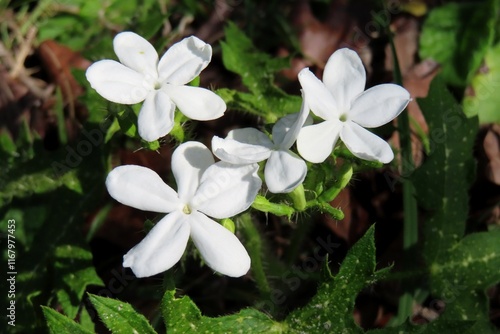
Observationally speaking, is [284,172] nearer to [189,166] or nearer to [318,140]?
[318,140]

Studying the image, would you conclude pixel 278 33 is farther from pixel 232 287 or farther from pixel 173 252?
pixel 173 252

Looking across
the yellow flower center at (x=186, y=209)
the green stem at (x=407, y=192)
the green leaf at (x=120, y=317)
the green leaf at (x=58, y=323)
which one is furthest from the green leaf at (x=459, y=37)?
the green leaf at (x=58, y=323)

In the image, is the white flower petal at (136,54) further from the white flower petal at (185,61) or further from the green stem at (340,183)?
the green stem at (340,183)

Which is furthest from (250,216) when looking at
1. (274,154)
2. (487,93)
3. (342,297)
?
(487,93)

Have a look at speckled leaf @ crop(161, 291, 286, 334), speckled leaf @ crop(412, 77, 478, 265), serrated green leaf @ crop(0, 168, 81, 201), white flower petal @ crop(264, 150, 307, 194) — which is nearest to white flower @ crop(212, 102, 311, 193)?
white flower petal @ crop(264, 150, 307, 194)

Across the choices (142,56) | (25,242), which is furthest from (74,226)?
(142,56)

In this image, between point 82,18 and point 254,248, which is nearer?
point 254,248

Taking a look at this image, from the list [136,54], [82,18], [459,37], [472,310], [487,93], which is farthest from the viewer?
[82,18]

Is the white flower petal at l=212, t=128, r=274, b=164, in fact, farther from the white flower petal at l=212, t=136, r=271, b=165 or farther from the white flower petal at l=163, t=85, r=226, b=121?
the white flower petal at l=163, t=85, r=226, b=121

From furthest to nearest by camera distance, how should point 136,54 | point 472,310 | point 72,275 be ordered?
point 72,275, point 472,310, point 136,54
